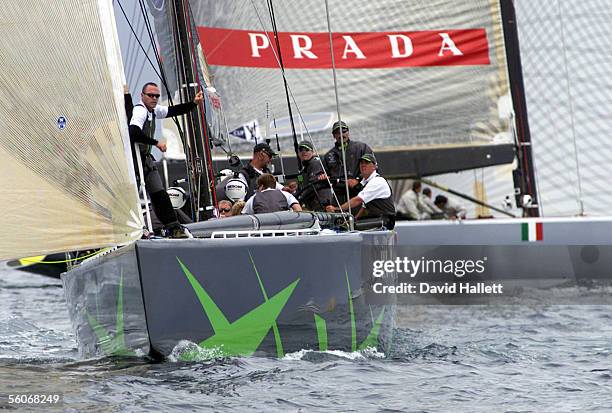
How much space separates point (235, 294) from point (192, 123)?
1790 millimetres

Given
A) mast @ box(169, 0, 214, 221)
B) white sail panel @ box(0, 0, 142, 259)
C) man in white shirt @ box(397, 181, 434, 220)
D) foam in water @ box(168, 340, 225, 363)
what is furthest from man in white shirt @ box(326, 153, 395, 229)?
man in white shirt @ box(397, 181, 434, 220)

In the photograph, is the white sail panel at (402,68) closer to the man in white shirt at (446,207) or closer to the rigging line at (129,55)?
the man in white shirt at (446,207)

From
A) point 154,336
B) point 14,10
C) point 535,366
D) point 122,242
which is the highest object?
point 14,10

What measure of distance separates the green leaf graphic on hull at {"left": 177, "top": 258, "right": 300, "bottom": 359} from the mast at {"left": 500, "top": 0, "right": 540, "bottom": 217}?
6.80m

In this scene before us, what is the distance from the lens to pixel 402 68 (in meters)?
13.3

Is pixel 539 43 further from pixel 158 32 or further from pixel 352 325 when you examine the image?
pixel 352 325

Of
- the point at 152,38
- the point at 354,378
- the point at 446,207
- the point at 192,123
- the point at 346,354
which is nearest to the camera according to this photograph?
the point at 354,378

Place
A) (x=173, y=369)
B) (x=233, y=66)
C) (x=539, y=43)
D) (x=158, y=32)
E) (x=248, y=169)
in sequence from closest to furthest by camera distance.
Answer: (x=173, y=369), (x=158, y=32), (x=248, y=169), (x=233, y=66), (x=539, y=43)

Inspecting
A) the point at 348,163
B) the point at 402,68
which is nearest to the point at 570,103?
the point at 402,68

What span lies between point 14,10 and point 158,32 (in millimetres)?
1830

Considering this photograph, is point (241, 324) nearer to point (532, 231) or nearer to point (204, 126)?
point (204, 126)

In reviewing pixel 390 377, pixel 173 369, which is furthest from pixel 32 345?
pixel 390 377

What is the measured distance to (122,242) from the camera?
629 centimetres

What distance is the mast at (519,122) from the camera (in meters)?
12.9
